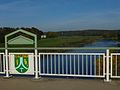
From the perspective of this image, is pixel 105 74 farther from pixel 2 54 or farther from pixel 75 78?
pixel 2 54

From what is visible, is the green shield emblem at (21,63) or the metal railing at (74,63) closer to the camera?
the metal railing at (74,63)

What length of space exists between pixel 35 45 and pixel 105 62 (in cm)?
224

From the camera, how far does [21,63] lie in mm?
7141

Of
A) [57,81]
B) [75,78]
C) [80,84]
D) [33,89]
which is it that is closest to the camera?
[33,89]

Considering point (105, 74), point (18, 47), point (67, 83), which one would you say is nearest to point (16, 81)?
point (18, 47)

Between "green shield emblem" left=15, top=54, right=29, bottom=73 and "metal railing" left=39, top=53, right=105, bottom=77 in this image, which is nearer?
"metal railing" left=39, top=53, right=105, bottom=77

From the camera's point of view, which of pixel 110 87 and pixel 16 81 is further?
pixel 16 81

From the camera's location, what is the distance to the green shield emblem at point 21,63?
280 inches

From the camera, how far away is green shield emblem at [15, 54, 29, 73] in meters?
7.11

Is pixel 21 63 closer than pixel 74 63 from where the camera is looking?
No

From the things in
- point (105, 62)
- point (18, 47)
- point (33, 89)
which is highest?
point (18, 47)

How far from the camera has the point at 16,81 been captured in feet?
22.2

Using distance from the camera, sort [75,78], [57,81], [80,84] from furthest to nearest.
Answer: [75,78], [57,81], [80,84]

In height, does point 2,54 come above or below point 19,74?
above
